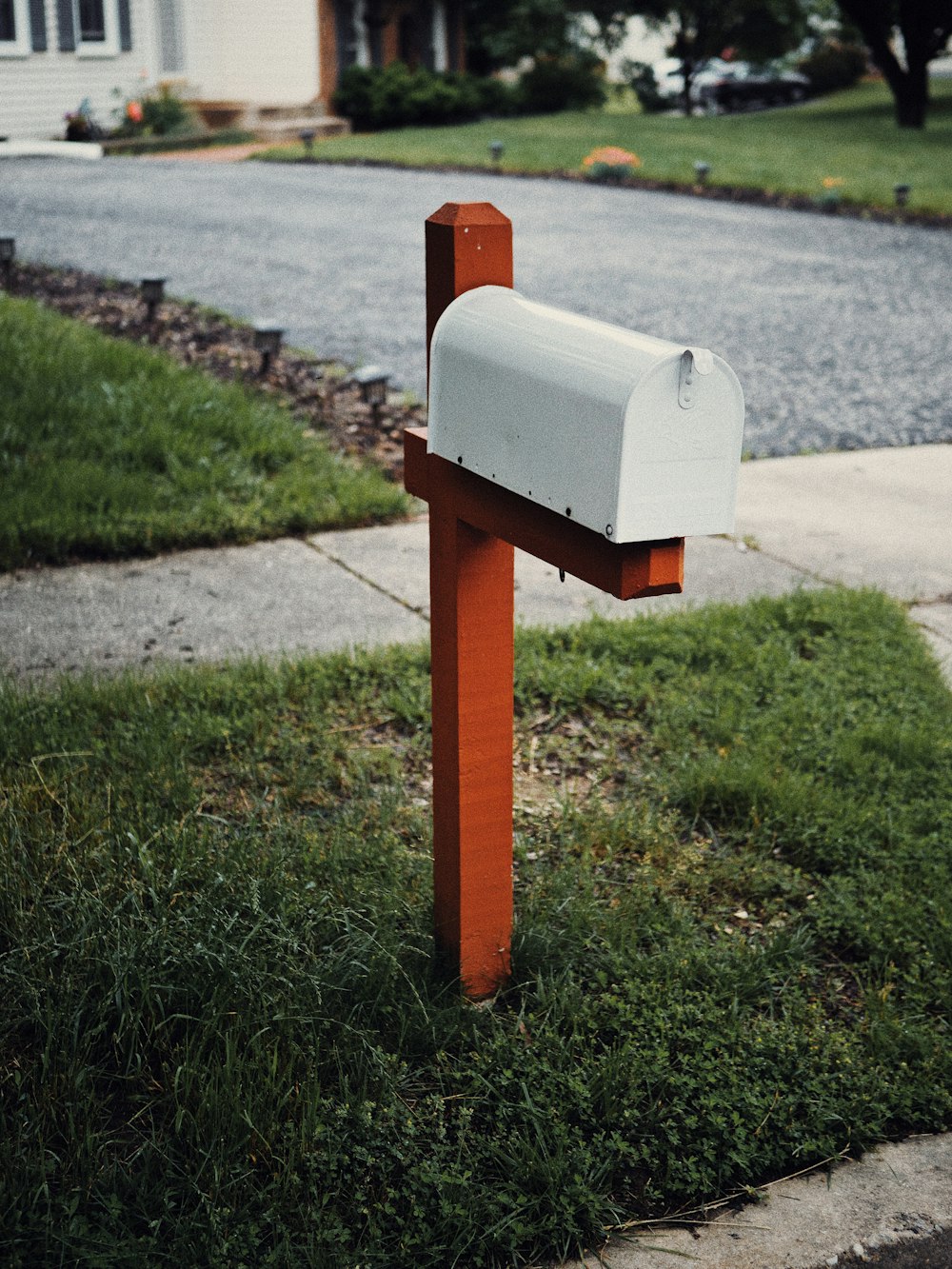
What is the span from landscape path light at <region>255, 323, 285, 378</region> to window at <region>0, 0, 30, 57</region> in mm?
3926

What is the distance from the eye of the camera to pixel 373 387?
240 inches

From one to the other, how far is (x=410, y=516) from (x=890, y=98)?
110 ft

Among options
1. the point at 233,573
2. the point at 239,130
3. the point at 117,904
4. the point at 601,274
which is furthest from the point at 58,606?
the point at 239,130

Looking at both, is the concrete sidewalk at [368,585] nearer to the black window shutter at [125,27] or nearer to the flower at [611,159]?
the black window shutter at [125,27]

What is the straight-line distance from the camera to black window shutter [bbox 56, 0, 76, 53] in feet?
9.43

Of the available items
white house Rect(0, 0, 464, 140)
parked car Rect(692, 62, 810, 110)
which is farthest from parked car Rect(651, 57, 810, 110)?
white house Rect(0, 0, 464, 140)

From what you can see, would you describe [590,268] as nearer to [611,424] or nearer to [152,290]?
[152,290]

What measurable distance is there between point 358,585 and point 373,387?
1945 millimetres

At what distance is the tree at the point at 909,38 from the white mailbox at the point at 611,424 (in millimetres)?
25524

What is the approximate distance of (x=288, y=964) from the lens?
2.30 metres

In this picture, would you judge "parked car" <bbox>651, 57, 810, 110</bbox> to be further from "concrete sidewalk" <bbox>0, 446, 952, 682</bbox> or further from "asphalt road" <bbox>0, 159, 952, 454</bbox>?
"concrete sidewalk" <bbox>0, 446, 952, 682</bbox>

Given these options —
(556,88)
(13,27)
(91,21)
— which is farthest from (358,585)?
(556,88)

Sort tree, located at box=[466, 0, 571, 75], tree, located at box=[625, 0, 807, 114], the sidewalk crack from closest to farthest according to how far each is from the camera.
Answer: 1. the sidewalk crack
2. tree, located at box=[466, 0, 571, 75]
3. tree, located at box=[625, 0, 807, 114]

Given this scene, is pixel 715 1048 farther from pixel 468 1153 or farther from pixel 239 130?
pixel 239 130
